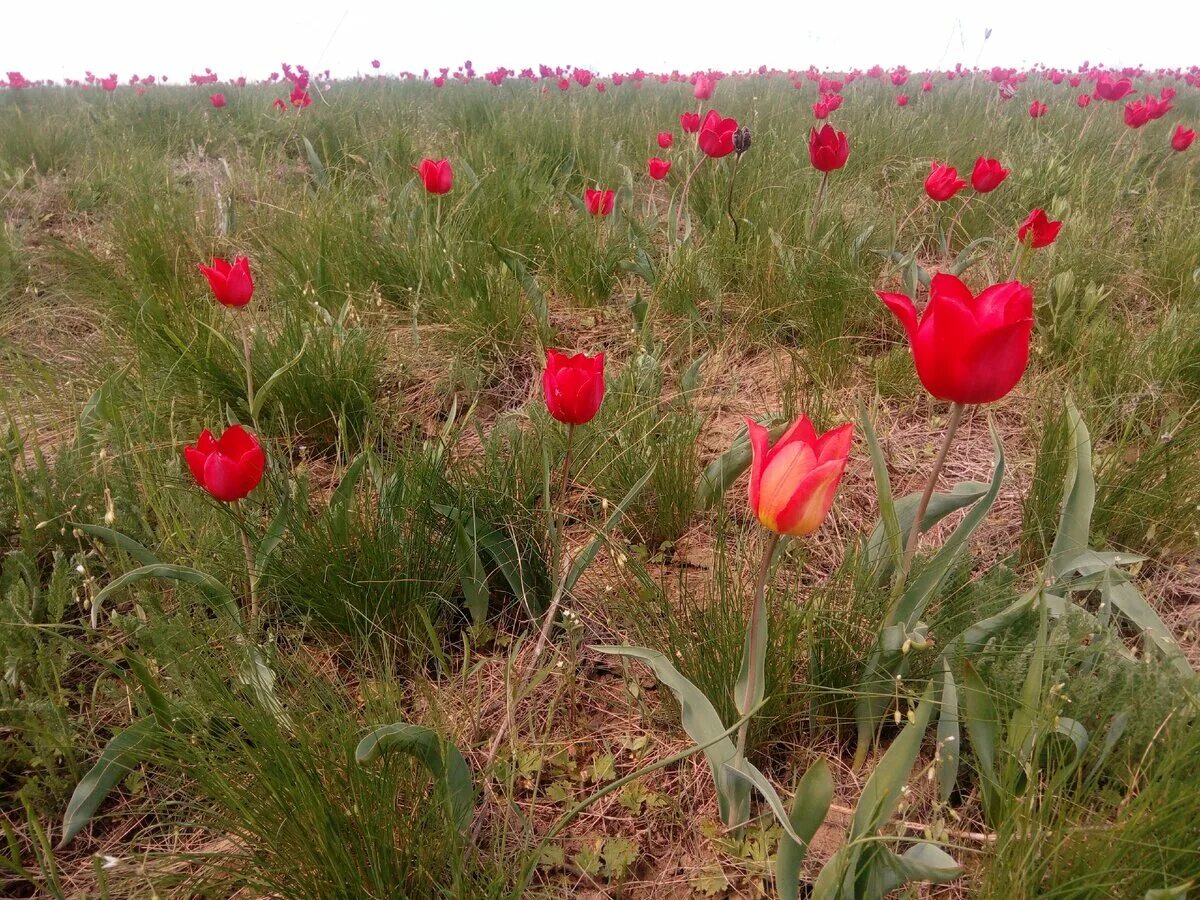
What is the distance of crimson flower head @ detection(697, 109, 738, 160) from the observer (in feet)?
8.35

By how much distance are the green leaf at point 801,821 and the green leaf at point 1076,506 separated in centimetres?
64

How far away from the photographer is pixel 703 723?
101cm

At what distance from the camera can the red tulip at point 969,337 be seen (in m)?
0.89

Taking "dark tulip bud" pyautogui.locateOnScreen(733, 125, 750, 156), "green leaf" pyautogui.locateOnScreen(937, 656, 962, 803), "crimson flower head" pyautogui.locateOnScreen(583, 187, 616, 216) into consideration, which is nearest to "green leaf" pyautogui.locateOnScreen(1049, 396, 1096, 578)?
"green leaf" pyautogui.locateOnScreen(937, 656, 962, 803)

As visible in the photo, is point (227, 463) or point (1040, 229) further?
point (1040, 229)

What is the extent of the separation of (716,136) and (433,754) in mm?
2295

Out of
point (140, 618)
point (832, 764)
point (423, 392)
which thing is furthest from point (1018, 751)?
point (423, 392)

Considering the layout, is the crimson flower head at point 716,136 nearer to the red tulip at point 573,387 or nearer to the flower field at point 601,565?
the flower field at point 601,565

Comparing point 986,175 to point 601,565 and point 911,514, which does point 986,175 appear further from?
point 601,565

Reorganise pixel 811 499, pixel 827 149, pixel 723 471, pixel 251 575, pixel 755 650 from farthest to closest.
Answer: pixel 827 149
pixel 723 471
pixel 251 575
pixel 755 650
pixel 811 499

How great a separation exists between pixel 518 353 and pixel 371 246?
800 millimetres

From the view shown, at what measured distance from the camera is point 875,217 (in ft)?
9.43

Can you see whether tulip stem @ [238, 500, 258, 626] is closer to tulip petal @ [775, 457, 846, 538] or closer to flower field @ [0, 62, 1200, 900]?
flower field @ [0, 62, 1200, 900]

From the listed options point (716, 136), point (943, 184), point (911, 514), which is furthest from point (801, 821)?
point (716, 136)
